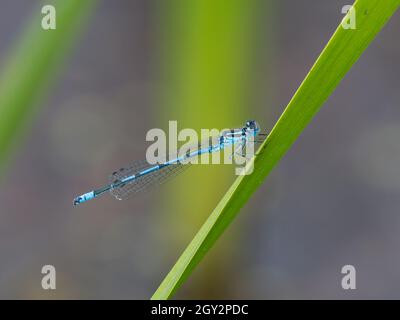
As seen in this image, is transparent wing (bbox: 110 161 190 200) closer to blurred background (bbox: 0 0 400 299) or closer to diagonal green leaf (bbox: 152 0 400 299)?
blurred background (bbox: 0 0 400 299)

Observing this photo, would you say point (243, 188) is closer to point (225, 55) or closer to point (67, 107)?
point (225, 55)

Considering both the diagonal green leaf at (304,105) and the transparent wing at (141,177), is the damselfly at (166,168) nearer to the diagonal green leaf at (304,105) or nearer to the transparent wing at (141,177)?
the transparent wing at (141,177)

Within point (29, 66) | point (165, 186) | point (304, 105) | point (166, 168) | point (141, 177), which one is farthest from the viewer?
point (165, 186)

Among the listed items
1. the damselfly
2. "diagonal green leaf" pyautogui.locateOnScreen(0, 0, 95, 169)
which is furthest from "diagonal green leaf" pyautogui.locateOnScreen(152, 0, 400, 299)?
the damselfly

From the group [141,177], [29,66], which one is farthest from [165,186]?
[29,66]

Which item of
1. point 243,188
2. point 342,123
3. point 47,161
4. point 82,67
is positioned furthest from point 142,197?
point 243,188

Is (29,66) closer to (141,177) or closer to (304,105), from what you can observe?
(304,105)
